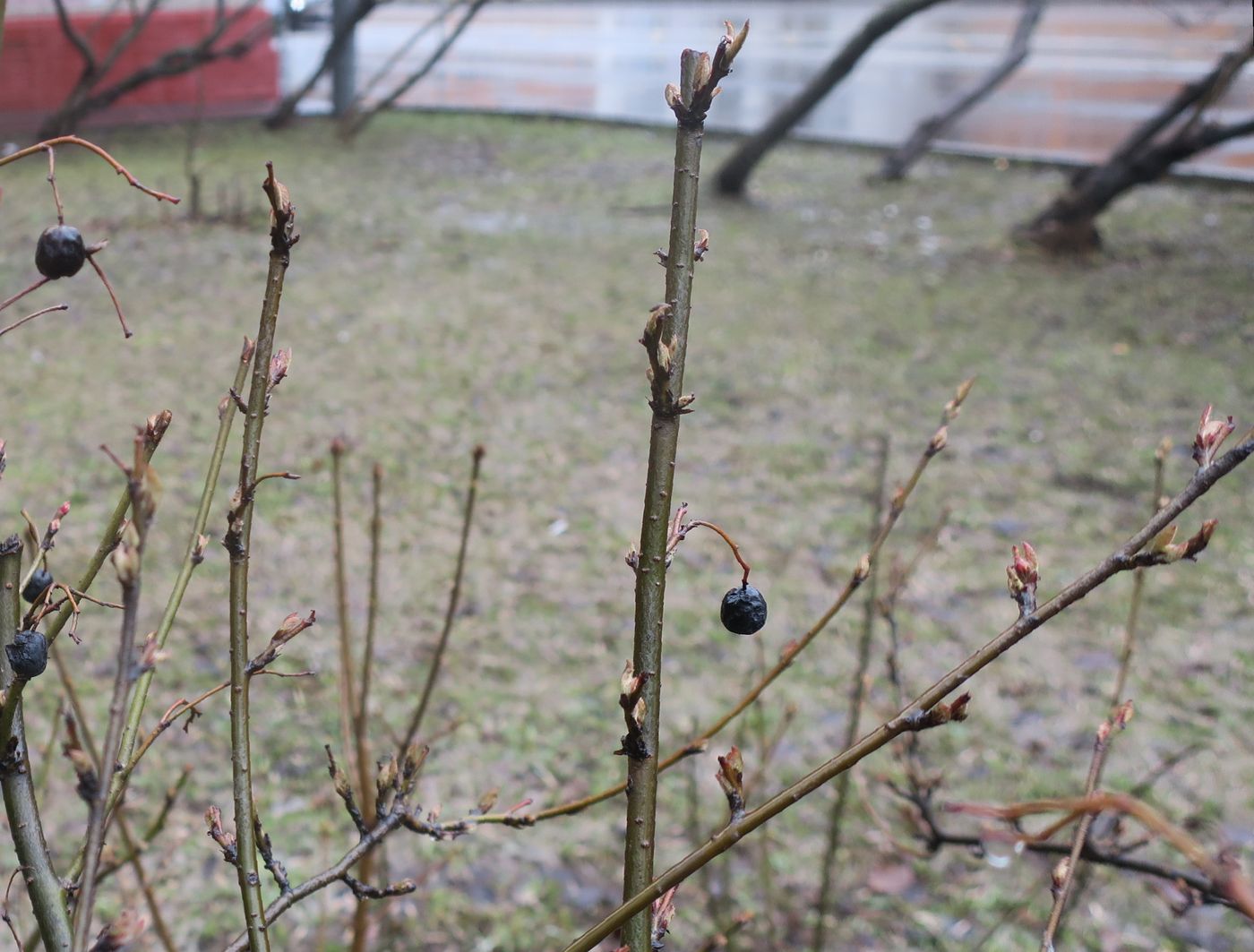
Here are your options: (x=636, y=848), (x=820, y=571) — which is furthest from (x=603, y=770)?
(x=636, y=848)

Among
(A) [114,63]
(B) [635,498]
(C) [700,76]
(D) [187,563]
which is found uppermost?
(C) [700,76]

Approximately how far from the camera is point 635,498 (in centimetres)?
461

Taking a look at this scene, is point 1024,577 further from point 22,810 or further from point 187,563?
point 22,810

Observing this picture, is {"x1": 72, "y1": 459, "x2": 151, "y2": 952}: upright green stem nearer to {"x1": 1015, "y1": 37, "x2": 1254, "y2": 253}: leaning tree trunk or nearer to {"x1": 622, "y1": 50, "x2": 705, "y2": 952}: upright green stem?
{"x1": 622, "y1": 50, "x2": 705, "y2": 952}: upright green stem

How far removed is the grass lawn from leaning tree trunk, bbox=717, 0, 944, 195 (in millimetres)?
294

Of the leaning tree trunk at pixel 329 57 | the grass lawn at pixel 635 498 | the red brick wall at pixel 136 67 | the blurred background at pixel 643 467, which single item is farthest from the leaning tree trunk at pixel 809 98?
the red brick wall at pixel 136 67

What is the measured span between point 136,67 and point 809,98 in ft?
21.1

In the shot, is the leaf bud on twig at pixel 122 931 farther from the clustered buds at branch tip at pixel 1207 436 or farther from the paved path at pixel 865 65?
the paved path at pixel 865 65

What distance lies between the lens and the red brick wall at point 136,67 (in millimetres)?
10195

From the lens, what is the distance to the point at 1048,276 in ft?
23.7

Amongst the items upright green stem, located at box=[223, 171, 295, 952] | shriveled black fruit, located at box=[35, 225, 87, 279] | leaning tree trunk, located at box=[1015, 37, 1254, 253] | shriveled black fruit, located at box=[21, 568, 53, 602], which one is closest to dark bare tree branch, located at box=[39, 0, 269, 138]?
leaning tree trunk, located at box=[1015, 37, 1254, 253]

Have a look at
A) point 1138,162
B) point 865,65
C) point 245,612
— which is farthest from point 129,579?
point 865,65

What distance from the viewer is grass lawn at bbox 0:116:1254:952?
2.86 meters

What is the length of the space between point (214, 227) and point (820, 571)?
5.41 meters
